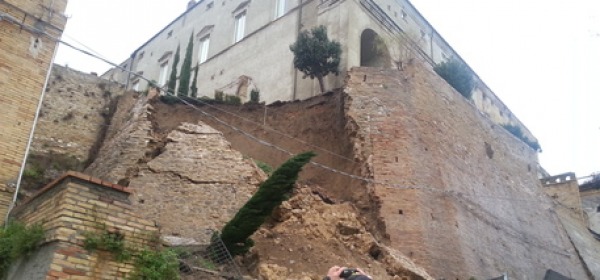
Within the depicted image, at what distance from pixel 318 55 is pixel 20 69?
11381 mm

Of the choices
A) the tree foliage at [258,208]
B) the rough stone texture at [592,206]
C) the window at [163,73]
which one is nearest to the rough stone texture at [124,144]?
the tree foliage at [258,208]

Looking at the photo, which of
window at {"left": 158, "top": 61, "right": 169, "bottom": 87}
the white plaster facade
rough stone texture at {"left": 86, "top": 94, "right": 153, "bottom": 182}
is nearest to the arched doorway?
the white plaster facade

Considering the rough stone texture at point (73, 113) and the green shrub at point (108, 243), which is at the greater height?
the rough stone texture at point (73, 113)

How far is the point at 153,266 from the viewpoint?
653 cm

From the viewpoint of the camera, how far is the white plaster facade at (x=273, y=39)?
72.2ft

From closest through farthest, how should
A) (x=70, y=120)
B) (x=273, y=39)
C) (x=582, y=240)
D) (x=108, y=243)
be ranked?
(x=108, y=243) < (x=70, y=120) < (x=582, y=240) < (x=273, y=39)

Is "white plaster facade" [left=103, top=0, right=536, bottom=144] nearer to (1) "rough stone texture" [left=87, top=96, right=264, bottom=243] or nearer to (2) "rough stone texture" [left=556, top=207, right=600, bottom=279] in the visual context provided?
(1) "rough stone texture" [left=87, top=96, right=264, bottom=243]

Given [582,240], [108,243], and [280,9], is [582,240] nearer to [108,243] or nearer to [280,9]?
[280,9]

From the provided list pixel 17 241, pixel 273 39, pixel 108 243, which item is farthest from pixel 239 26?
pixel 108 243

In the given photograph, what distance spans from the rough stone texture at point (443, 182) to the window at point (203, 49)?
583 inches

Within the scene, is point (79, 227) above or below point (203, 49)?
below

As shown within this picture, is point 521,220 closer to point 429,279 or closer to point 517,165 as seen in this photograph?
point 517,165

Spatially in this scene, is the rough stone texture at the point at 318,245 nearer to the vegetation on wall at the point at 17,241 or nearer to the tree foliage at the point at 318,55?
the vegetation on wall at the point at 17,241

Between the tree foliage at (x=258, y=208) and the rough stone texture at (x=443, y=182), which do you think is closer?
the tree foliage at (x=258, y=208)
